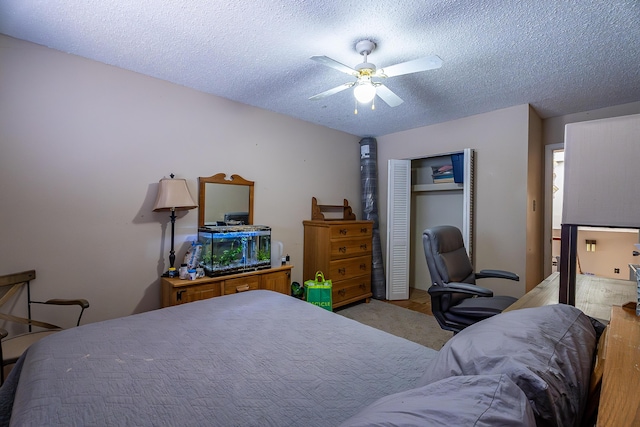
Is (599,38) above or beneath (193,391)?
above

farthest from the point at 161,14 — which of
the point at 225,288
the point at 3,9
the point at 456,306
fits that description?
the point at 456,306

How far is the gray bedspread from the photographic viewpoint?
847 millimetres

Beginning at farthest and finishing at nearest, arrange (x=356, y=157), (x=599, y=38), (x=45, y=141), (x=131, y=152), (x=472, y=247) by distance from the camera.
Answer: (x=356, y=157), (x=472, y=247), (x=131, y=152), (x=45, y=141), (x=599, y=38)

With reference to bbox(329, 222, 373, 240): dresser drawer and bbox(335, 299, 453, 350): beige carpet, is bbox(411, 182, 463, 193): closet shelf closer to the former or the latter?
bbox(329, 222, 373, 240): dresser drawer

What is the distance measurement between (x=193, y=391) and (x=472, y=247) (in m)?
3.37

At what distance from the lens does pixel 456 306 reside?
2100 millimetres

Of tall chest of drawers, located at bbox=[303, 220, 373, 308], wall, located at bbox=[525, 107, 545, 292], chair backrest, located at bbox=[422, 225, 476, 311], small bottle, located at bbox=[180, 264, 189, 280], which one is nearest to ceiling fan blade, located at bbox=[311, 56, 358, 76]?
chair backrest, located at bbox=[422, 225, 476, 311]

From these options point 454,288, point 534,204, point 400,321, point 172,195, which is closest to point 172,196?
point 172,195

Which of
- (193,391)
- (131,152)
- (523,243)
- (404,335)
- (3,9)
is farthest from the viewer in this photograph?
(523,243)

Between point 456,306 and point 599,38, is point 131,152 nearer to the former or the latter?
point 456,306

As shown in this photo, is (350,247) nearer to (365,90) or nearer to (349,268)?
(349,268)

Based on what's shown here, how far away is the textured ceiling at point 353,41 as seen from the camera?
1648 mm

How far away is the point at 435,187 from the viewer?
13.6ft

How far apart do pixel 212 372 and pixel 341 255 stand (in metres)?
2.63
